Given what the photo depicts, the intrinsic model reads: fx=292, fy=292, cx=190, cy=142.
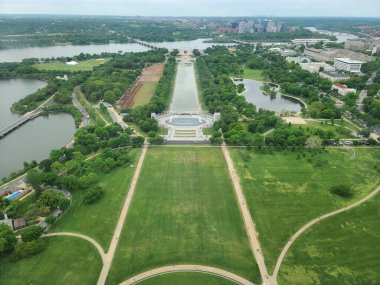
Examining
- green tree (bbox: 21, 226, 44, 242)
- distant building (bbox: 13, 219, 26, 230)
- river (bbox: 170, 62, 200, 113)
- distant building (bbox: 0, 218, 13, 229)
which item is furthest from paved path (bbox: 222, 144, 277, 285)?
river (bbox: 170, 62, 200, 113)

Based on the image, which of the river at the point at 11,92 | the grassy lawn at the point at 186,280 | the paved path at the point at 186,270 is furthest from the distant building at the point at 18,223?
the river at the point at 11,92

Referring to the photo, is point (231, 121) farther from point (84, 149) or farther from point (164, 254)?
point (164, 254)

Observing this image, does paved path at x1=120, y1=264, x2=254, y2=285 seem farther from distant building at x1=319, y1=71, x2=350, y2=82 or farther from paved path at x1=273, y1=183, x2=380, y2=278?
distant building at x1=319, y1=71, x2=350, y2=82

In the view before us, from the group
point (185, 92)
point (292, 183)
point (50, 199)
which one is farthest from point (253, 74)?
point (50, 199)

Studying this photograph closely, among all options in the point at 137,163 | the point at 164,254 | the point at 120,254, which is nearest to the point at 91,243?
the point at 120,254

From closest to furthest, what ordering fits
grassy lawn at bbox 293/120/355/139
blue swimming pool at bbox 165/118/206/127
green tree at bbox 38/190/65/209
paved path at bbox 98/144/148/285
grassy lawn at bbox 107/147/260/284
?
paved path at bbox 98/144/148/285 < grassy lawn at bbox 107/147/260/284 < green tree at bbox 38/190/65/209 < grassy lawn at bbox 293/120/355/139 < blue swimming pool at bbox 165/118/206/127

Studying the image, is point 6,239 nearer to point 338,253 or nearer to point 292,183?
point 338,253
